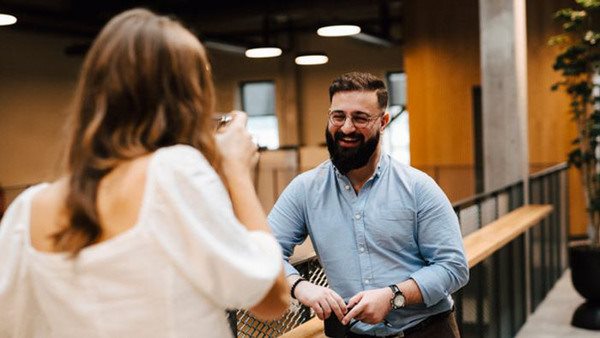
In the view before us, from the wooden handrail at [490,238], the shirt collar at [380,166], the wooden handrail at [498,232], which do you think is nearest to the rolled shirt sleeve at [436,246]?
the shirt collar at [380,166]

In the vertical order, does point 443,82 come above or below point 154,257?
above

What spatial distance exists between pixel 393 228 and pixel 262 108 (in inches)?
597

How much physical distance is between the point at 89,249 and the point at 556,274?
24.1 ft

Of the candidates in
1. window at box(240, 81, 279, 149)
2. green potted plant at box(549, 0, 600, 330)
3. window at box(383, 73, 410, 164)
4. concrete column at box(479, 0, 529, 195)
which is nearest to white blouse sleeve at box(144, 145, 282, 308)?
green potted plant at box(549, 0, 600, 330)

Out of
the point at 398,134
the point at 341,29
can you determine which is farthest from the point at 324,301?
the point at 398,134

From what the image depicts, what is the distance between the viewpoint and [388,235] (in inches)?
79.2

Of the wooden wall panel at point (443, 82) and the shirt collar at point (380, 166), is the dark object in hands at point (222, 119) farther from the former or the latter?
the wooden wall panel at point (443, 82)

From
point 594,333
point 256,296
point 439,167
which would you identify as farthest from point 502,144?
point 256,296

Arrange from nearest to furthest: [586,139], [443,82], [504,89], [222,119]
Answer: [222,119] < [586,139] < [504,89] < [443,82]

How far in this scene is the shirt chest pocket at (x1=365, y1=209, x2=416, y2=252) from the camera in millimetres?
2010

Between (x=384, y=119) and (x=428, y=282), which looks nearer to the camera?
(x=428, y=282)

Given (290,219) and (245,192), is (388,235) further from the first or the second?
(245,192)

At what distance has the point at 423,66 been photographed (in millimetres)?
10945

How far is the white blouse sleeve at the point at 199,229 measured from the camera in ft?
3.65
